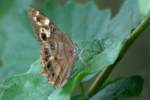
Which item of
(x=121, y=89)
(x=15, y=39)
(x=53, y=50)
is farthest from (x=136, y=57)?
(x=53, y=50)

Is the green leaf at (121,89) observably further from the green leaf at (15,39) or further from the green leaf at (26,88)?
the green leaf at (15,39)

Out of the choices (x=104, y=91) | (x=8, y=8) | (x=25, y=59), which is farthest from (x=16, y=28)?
(x=104, y=91)

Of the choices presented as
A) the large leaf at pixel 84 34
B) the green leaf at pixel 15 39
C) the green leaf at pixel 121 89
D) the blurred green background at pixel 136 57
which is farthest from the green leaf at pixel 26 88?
the blurred green background at pixel 136 57

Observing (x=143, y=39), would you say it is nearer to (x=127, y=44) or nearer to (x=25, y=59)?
(x=25, y=59)

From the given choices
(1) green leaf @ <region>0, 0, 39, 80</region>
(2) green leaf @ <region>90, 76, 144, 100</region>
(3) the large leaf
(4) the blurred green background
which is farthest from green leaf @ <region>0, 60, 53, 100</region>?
(4) the blurred green background

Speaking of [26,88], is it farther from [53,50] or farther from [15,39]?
[15,39]
